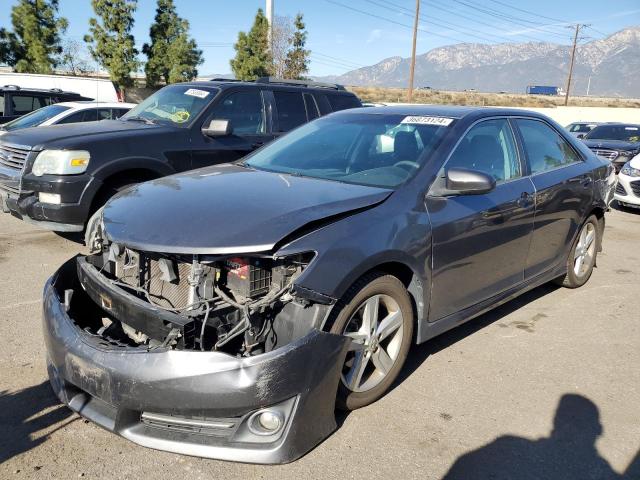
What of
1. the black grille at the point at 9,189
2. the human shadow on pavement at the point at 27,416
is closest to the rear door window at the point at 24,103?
the black grille at the point at 9,189

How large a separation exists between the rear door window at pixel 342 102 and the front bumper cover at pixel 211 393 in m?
5.46

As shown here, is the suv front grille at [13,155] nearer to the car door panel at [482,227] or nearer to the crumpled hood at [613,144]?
the car door panel at [482,227]

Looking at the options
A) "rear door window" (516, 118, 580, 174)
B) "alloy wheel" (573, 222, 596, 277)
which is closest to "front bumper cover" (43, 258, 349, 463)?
"rear door window" (516, 118, 580, 174)

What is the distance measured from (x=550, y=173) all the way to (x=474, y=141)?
1.03 metres

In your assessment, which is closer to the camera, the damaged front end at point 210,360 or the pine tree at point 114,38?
the damaged front end at point 210,360

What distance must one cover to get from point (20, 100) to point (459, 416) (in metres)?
13.3

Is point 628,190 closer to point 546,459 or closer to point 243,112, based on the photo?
point 243,112

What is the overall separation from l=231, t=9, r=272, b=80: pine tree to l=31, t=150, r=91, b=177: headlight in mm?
31136

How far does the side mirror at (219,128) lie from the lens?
6.03 meters

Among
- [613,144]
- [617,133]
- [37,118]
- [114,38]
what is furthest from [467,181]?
[114,38]

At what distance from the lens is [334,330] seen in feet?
8.91

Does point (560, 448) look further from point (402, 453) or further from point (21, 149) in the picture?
point (21, 149)

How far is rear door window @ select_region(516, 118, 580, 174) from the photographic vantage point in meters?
4.38

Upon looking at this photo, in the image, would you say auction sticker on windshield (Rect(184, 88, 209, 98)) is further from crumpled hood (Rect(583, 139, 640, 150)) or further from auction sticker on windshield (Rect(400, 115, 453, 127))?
crumpled hood (Rect(583, 139, 640, 150))
